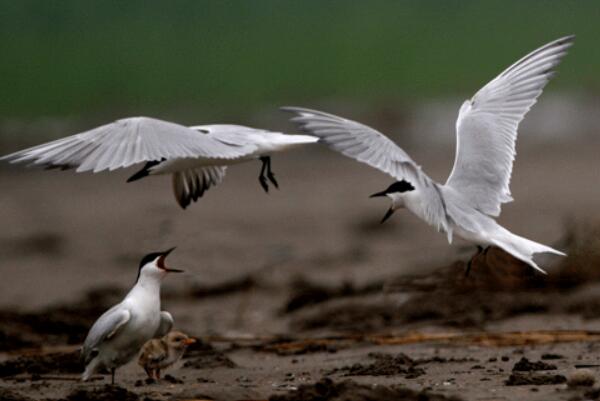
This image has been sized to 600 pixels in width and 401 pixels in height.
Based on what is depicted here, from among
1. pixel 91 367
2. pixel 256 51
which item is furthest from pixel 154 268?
pixel 256 51

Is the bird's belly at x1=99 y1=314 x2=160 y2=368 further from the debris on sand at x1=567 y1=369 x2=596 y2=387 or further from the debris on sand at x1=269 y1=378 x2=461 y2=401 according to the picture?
the debris on sand at x1=567 y1=369 x2=596 y2=387

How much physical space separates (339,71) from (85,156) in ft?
41.8

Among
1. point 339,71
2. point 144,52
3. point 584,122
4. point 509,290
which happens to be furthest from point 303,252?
point 144,52

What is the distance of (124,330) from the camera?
810 cm

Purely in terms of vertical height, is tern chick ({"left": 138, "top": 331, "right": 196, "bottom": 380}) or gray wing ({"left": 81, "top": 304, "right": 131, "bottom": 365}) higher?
gray wing ({"left": 81, "top": 304, "right": 131, "bottom": 365})

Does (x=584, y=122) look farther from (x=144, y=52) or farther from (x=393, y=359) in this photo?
(x=393, y=359)

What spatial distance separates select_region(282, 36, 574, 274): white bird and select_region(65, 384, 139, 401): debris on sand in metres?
1.49

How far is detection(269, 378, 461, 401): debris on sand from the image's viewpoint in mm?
6684

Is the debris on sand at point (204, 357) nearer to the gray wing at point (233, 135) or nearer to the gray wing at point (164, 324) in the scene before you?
the gray wing at point (164, 324)

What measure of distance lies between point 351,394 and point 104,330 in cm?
174

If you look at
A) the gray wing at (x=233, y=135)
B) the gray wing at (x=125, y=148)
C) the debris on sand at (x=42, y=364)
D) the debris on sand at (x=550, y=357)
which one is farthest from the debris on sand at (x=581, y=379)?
the debris on sand at (x=42, y=364)

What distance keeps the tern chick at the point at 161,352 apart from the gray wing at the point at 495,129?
156 centimetres

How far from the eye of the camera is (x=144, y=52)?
71.8 ft

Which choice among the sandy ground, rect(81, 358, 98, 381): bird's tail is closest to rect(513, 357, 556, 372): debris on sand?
the sandy ground
